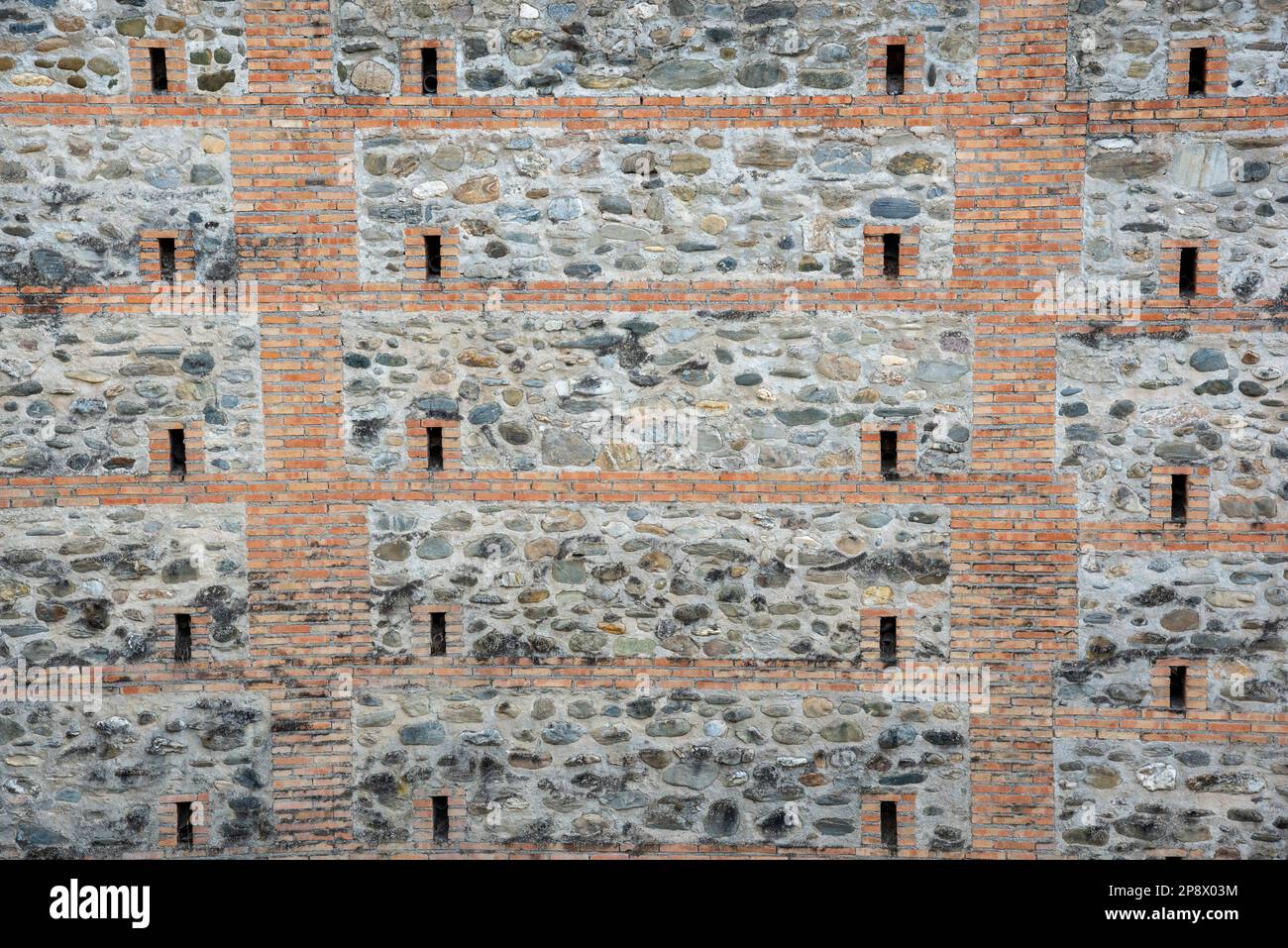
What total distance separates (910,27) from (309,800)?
19.8ft

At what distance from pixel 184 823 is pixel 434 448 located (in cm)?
288

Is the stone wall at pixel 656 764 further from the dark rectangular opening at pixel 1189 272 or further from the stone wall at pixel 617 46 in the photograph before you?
the stone wall at pixel 617 46

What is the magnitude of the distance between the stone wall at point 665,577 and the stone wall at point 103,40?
9.72ft

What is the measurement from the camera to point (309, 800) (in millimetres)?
6953

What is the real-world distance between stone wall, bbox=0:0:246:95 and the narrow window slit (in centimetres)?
513

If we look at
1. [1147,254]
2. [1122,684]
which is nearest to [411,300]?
[1147,254]

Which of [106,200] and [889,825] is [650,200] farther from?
[889,825]

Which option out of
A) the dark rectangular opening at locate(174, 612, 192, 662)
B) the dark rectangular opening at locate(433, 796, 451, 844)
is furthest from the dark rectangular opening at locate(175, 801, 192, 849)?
the dark rectangular opening at locate(433, 796, 451, 844)

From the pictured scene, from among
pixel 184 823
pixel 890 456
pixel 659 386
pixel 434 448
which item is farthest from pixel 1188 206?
pixel 184 823

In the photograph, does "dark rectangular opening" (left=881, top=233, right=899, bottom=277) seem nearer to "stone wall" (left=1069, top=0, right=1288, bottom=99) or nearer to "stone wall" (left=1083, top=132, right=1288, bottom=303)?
"stone wall" (left=1083, top=132, right=1288, bottom=303)

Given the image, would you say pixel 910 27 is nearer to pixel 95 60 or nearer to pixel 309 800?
pixel 95 60

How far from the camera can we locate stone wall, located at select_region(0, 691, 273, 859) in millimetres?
6938

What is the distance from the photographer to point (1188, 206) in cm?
661

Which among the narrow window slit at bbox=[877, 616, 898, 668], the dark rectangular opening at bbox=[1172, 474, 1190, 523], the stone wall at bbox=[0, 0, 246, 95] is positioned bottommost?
the narrow window slit at bbox=[877, 616, 898, 668]
